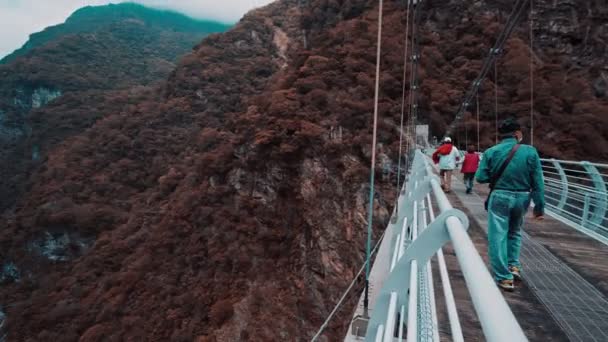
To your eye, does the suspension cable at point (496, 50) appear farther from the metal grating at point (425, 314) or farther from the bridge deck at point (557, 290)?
the metal grating at point (425, 314)

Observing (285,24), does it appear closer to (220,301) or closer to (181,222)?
(181,222)

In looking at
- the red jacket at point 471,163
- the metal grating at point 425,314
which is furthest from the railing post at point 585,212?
the metal grating at point 425,314

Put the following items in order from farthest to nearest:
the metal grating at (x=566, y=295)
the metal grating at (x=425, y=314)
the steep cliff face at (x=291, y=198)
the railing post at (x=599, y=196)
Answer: the steep cliff face at (x=291, y=198) → the railing post at (x=599, y=196) → the metal grating at (x=566, y=295) → the metal grating at (x=425, y=314)

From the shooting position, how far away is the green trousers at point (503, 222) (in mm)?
2414

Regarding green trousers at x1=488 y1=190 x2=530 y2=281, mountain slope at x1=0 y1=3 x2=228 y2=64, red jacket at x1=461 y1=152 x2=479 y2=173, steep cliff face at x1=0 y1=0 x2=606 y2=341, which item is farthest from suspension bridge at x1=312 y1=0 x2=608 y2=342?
mountain slope at x1=0 y1=3 x2=228 y2=64

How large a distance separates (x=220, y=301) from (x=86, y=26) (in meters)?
162

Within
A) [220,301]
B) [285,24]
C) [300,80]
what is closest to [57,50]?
[285,24]

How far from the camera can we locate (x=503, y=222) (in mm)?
2445

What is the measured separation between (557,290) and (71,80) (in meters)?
110

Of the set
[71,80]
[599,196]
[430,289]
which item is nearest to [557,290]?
[430,289]

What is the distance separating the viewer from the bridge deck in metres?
2.27

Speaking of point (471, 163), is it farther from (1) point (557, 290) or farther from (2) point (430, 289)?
(2) point (430, 289)

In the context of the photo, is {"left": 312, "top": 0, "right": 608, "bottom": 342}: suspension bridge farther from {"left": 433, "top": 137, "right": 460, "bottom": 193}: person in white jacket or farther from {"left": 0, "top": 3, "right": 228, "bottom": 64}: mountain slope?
{"left": 0, "top": 3, "right": 228, "bottom": 64}: mountain slope

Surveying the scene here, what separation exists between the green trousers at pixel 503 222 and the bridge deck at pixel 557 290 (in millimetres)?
381
